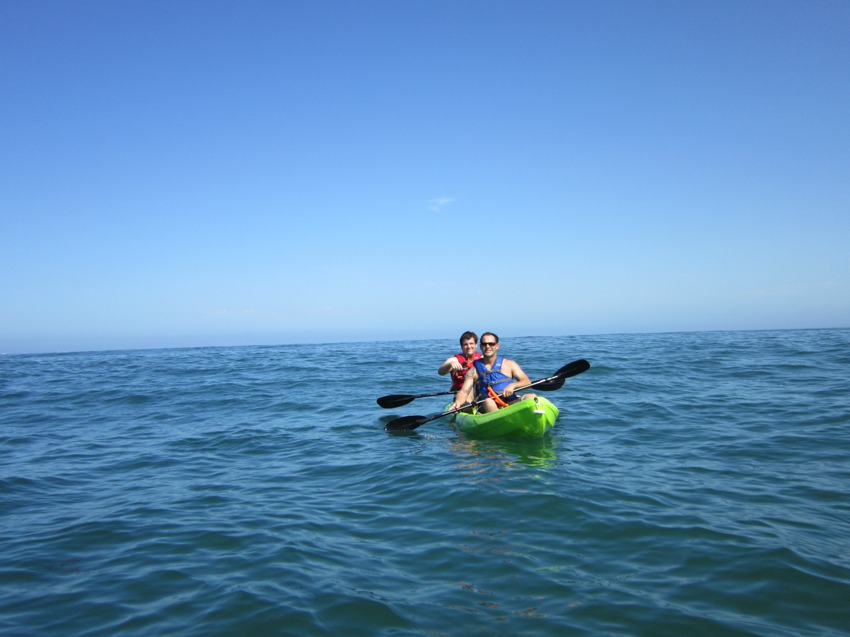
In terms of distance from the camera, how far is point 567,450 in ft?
25.8

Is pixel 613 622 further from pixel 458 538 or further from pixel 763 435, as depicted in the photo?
pixel 763 435

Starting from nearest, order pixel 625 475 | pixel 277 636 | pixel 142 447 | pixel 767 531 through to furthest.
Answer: pixel 277 636 → pixel 767 531 → pixel 625 475 → pixel 142 447

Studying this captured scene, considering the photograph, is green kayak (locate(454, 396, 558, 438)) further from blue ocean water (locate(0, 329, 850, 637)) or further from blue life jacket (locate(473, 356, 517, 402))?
blue life jacket (locate(473, 356, 517, 402))

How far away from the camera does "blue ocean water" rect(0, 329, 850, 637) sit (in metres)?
3.67

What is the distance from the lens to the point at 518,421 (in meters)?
8.36

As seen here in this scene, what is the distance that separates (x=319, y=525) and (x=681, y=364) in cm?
1520

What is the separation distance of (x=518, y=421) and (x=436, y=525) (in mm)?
3387

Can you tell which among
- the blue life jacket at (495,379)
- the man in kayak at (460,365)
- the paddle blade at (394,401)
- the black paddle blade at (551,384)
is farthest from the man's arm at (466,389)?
the paddle blade at (394,401)

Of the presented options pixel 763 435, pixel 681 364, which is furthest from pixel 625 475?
pixel 681 364

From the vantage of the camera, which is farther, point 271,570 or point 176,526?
point 176,526

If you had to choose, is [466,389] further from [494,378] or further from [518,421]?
[518,421]

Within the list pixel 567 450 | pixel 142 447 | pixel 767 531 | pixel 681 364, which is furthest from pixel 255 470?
pixel 681 364

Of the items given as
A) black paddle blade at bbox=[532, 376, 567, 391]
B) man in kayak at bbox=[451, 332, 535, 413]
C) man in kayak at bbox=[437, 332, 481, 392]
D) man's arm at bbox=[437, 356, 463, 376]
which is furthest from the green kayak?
man's arm at bbox=[437, 356, 463, 376]

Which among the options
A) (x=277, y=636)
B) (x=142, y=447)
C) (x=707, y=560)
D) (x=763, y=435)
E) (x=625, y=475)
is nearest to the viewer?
(x=277, y=636)
